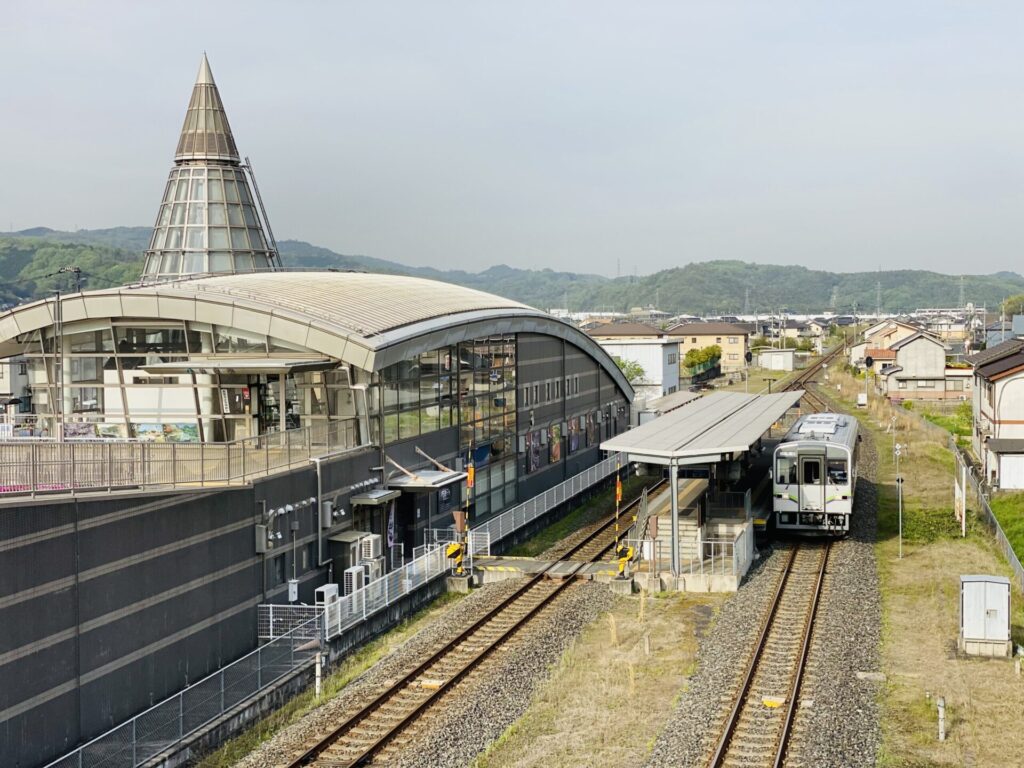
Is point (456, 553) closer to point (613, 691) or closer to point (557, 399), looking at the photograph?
point (613, 691)

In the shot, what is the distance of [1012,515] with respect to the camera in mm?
35344

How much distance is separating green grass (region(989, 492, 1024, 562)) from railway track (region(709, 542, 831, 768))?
271 inches

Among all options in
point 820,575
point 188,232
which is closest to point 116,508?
point 820,575

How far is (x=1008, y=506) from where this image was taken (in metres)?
36.7

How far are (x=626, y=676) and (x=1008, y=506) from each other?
21967 mm

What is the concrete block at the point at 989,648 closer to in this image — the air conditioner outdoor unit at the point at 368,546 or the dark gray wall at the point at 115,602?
the air conditioner outdoor unit at the point at 368,546

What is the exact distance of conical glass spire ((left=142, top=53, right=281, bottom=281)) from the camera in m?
40.7

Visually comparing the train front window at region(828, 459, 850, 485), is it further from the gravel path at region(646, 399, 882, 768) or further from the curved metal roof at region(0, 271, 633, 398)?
the curved metal roof at region(0, 271, 633, 398)

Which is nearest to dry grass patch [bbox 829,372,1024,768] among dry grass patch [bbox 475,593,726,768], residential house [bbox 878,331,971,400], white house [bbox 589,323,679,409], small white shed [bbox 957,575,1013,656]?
small white shed [bbox 957,575,1013,656]

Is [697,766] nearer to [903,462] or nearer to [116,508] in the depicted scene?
[116,508]

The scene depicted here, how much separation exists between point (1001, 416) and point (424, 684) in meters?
33.0

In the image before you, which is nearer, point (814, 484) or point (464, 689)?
point (464, 689)

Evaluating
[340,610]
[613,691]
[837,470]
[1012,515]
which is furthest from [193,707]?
[1012,515]

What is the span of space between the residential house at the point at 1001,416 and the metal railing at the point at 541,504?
47.3 feet
